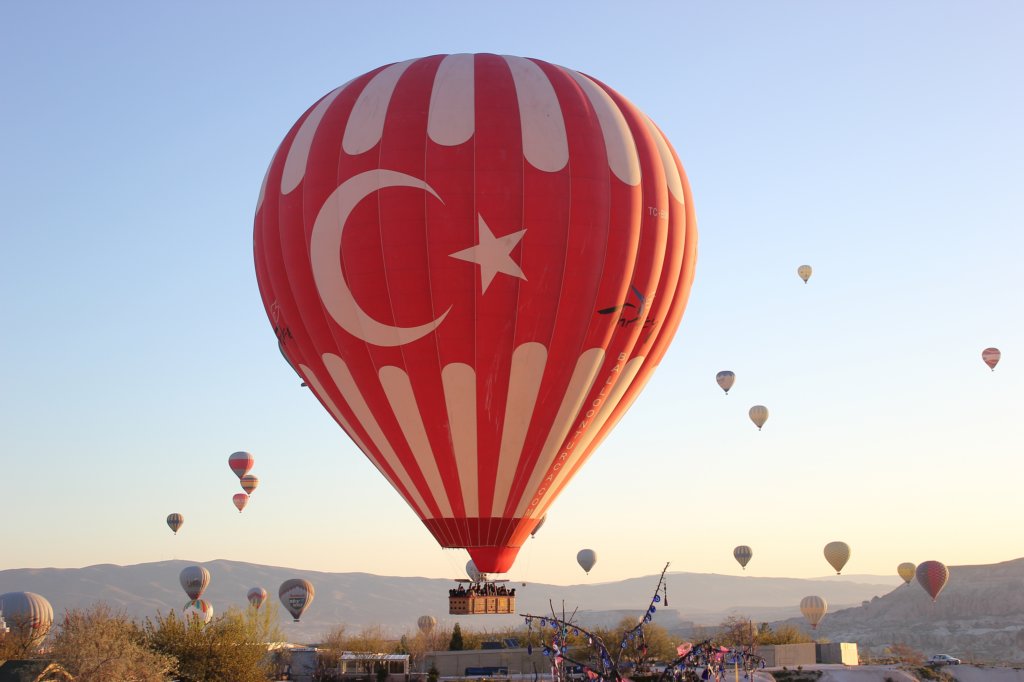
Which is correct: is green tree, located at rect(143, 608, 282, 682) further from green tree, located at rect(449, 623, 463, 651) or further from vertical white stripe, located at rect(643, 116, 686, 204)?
green tree, located at rect(449, 623, 463, 651)

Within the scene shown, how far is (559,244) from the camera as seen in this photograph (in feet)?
104

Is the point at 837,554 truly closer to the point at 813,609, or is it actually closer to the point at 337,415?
the point at 813,609

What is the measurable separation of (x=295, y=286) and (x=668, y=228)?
37.8 ft

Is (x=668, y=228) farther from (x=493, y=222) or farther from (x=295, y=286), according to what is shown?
(x=295, y=286)

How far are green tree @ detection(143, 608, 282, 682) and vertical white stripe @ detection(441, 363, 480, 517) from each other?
878 centimetres

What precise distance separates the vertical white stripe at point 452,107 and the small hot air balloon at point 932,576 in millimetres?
64533

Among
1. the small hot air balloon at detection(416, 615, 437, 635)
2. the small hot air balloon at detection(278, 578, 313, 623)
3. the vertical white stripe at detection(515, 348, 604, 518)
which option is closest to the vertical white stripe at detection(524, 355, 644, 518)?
the vertical white stripe at detection(515, 348, 604, 518)

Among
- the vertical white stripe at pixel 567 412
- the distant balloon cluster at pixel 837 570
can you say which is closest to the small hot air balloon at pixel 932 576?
the distant balloon cluster at pixel 837 570

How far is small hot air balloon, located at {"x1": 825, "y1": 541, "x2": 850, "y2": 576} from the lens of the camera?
8244cm

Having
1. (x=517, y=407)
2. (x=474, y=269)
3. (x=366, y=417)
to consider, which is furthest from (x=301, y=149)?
(x=517, y=407)

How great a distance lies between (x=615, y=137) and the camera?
33188 mm

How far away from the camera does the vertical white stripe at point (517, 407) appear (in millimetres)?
32000

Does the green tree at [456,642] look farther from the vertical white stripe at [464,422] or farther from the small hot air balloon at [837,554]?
the vertical white stripe at [464,422]

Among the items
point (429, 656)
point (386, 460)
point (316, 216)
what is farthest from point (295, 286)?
point (429, 656)
